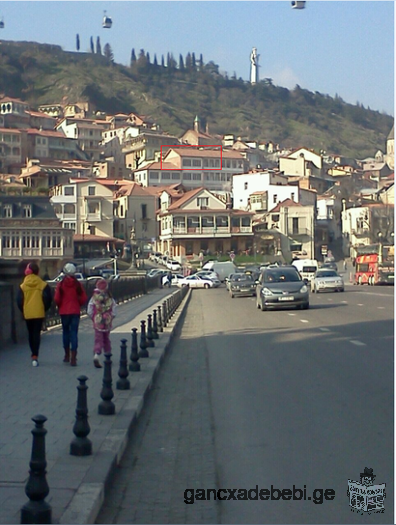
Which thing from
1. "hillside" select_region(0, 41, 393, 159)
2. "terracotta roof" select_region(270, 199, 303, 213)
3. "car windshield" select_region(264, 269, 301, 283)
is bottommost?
"car windshield" select_region(264, 269, 301, 283)

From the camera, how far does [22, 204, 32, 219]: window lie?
25.8 m

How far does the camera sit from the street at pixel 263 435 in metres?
5.72

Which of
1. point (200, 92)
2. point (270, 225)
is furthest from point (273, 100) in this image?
point (270, 225)

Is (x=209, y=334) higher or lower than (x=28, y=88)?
lower

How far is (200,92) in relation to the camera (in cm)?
16938

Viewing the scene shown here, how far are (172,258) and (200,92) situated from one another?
274 ft

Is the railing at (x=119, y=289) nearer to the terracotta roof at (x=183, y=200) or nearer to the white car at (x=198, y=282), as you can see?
the white car at (x=198, y=282)

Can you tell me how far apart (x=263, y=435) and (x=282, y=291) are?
21.2 m

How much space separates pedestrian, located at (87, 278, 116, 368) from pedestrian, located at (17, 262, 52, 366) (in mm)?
795

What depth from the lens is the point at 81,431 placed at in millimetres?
6699

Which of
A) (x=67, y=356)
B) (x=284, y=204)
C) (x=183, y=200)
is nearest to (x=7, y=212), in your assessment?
(x=67, y=356)

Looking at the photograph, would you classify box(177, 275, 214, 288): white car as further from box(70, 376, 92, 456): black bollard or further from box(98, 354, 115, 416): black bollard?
box(70, 376, 92, 456): black bollard

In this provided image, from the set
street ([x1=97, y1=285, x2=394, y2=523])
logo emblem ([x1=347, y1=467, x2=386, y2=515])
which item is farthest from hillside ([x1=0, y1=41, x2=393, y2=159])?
logo emblem ([x1=347, y1=467, x2=386, y2=515])

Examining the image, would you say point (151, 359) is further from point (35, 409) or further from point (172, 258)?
point (172, 258)
